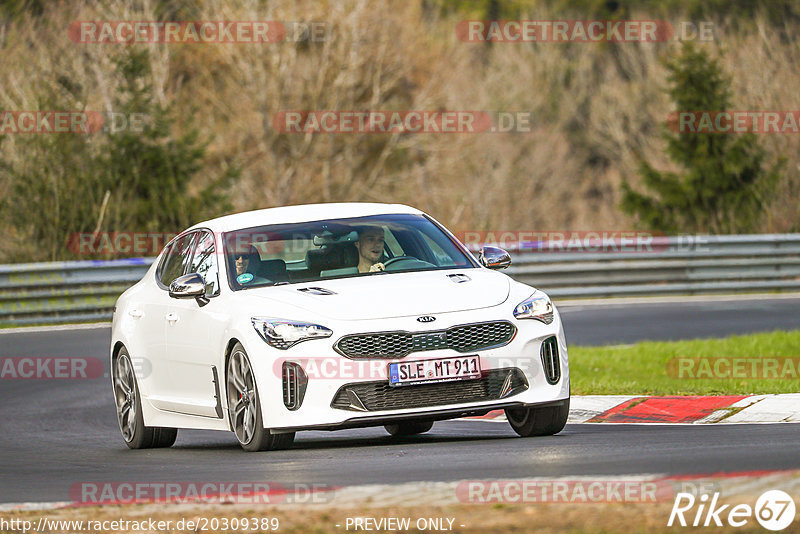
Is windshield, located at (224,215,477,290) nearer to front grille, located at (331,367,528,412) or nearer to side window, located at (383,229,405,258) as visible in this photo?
side window, located at (383,229,405,258)

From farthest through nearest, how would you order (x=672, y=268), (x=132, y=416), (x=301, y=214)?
(x=672, y=268), (x=132, y=416), (x=301, y=214)

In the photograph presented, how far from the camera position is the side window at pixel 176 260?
36.2 ft

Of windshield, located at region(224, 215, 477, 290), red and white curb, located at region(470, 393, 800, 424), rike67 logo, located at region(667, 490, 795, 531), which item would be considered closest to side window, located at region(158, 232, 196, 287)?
windshield, located at region(224, 215, 477, 290)

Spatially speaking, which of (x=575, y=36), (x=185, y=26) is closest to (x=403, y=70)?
(x=185, y=26)

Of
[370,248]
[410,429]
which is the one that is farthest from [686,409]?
[370,248]

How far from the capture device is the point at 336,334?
8.85 meters

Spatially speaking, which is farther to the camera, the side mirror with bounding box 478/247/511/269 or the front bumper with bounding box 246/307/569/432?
the side mirror with bounding box 478/247/511/269

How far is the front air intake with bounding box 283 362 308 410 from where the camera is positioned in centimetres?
893

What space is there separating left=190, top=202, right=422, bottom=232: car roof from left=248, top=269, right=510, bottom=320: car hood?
35.5 inches

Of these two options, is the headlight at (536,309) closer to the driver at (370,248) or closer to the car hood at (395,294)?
the car hood at (395,294)

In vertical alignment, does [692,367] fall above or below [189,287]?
below

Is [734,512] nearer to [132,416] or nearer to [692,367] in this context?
[132,416]

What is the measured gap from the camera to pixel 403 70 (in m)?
44.9

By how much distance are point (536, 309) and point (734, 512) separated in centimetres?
364
